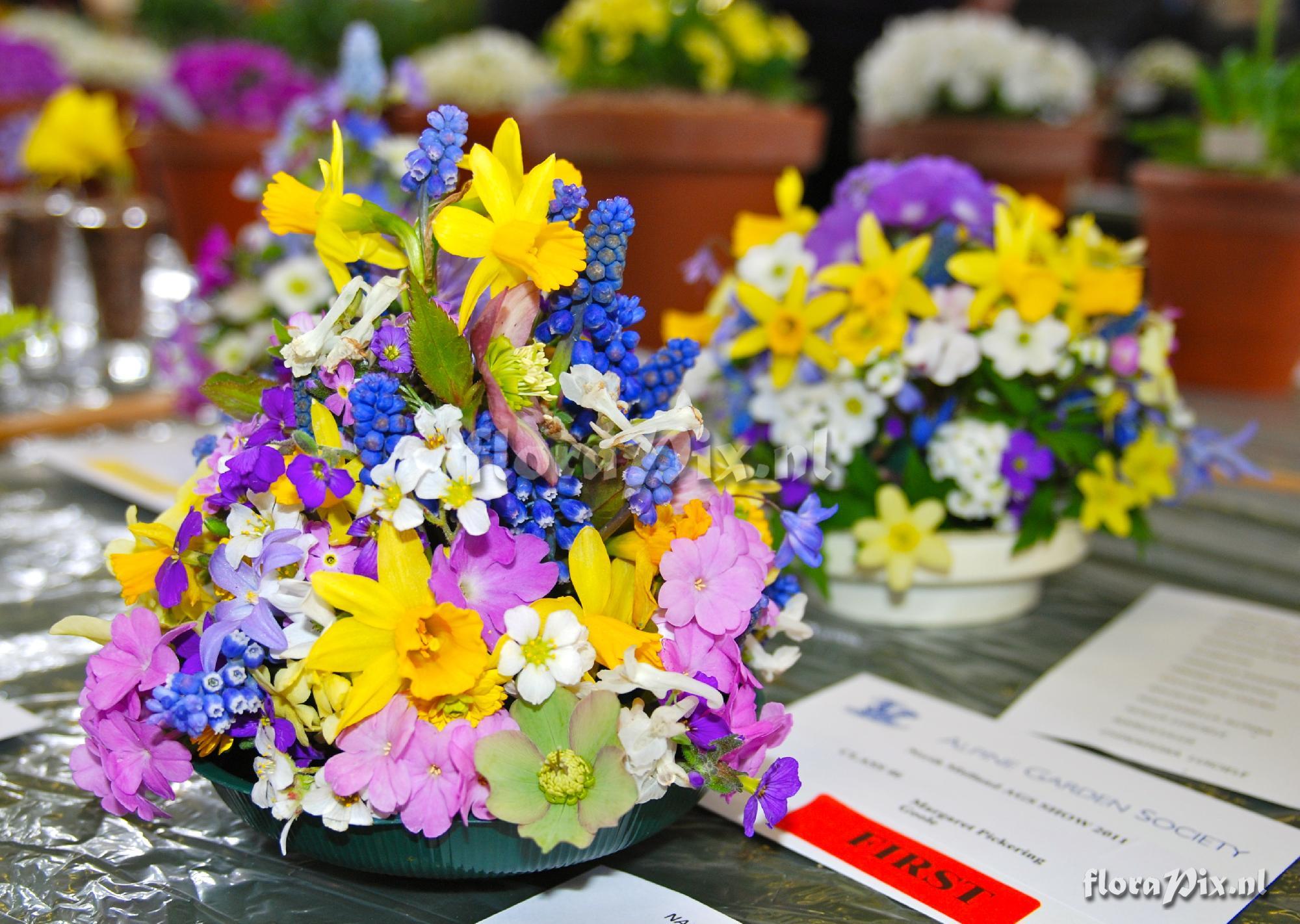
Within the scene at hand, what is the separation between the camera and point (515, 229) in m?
0.48

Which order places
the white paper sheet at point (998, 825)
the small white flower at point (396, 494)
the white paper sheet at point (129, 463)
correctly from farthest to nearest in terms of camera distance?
the white paper sheet at point (129, 463) → the white paper sheet at point (998, 825) → the small white flower at point (396, 494)

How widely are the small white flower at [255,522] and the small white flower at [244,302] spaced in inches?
28.5

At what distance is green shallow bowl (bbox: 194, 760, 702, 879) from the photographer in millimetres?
487

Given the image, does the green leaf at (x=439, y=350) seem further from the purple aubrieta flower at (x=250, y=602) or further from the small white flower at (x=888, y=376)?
the small white flower at (x=888, y=376)

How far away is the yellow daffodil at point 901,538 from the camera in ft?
2.71

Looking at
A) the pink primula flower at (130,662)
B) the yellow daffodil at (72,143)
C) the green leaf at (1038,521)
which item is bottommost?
the green leaf at (1038,521)

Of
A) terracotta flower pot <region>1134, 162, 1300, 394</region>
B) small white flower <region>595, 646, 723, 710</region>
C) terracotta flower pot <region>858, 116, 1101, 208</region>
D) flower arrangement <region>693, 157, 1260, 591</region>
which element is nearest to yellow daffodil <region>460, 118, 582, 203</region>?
small white flower <region>595, 646, 723, 710</region>

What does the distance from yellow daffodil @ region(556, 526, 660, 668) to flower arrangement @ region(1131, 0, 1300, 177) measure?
4.43 feet

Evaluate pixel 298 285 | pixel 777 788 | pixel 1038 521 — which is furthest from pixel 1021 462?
pixel 298 285

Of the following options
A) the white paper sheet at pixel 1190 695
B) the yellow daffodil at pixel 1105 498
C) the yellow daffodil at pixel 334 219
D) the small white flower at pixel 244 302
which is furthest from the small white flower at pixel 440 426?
the small white flower at pixel 244 302

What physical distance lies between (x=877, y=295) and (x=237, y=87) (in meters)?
1.32

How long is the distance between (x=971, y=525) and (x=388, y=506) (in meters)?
0.55

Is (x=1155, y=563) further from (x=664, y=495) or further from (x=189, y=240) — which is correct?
(x=189, y=240)

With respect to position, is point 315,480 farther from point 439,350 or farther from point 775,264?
point 775,264
